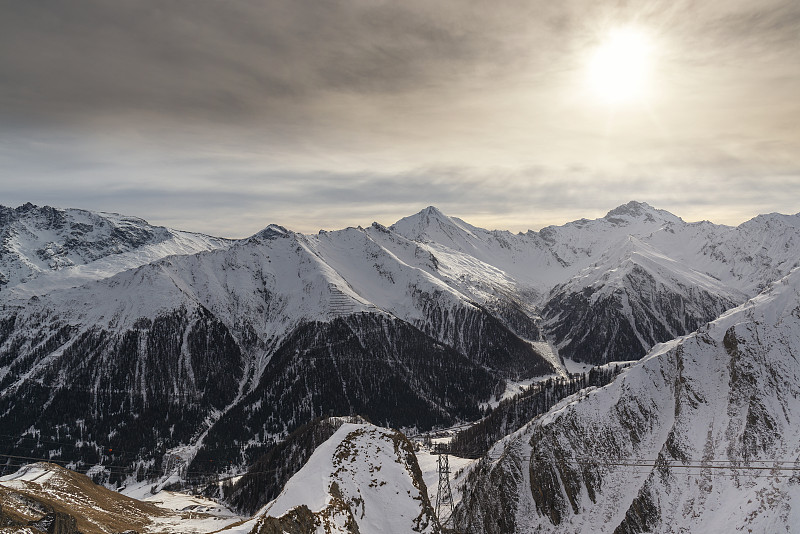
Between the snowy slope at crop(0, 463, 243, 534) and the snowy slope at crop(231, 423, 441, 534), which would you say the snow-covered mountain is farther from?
the snowy slope at crop(0, 463, 243, 534)

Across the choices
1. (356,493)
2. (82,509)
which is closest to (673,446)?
(356,493)

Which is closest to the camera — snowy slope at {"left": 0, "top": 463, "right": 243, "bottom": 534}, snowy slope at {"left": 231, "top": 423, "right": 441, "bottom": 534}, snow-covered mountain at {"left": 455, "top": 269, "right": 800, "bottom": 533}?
snowy slope at {"left": 231, "top": 423, "right": 441, "bottom": 534}

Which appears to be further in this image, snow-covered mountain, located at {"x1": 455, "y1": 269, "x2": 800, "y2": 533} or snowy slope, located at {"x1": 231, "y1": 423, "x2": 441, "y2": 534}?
snow-covered mountain, located at {"x1": 455, "y1": 269, "x2": 800, "y2": 533}

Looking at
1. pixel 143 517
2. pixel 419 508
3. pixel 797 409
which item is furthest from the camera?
pixel 143 517

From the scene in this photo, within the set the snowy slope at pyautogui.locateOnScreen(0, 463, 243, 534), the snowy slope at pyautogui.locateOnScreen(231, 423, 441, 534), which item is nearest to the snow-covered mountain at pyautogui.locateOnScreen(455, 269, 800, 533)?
the snowy slope at pyautogui.locateOnScreen(231, 423, 441, 534)

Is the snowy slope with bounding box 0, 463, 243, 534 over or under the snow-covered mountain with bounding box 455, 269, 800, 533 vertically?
under

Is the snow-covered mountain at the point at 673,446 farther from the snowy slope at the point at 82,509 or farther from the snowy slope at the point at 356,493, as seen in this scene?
the snowy slope at the point at 82,509

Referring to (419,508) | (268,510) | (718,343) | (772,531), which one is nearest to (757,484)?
(772,531)

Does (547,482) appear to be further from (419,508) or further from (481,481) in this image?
(419,508)
